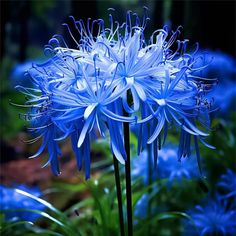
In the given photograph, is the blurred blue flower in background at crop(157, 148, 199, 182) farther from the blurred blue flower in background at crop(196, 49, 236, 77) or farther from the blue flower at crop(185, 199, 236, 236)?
the blurred blue flower in background at crop(196, 49, 236, 77)

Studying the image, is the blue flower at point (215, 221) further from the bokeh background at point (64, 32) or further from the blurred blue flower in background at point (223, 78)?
the blurred blue flower in background at point (223, 78)

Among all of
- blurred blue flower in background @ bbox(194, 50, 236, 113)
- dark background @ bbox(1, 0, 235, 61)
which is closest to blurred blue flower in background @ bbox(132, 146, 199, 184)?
blurred blue flower in background @ bbox(194, 50, 236, 113)

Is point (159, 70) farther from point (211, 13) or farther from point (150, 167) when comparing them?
point (211, 13)

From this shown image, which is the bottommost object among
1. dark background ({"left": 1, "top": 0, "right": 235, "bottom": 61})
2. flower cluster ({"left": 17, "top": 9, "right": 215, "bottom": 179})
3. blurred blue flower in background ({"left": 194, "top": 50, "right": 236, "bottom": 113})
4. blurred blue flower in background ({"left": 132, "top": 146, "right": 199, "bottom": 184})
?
blurred blue flower in background ({"left": 132, "top": 146, "right": 199, "bottom": 184})

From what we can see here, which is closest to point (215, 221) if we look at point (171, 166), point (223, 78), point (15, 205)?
point (171, 166)

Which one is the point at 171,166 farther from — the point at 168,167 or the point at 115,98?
the point at 115,98

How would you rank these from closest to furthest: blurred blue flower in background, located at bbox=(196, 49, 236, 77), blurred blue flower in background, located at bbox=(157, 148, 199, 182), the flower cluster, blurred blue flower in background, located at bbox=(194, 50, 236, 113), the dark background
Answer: the flower cluster → blurred blue flower in background, located at bbox=(157, 148, 199, 182) → blurred blue flower in background, located at bbox=(194, 50, 236, 113) → blurred blue flower in background, located at bbox=(196, 49, 236, 77) → the dark background

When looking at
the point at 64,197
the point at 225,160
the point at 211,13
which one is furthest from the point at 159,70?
the point at 211,13
